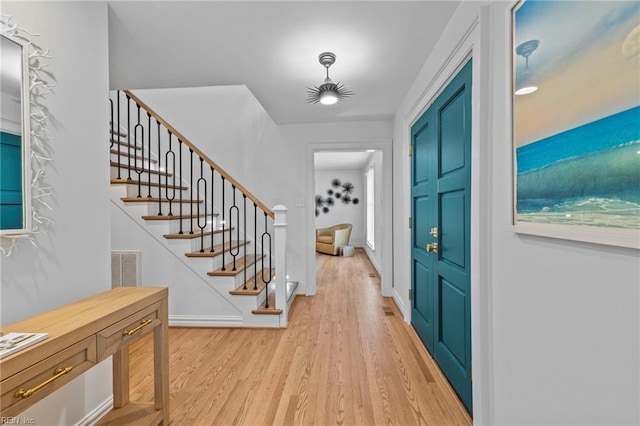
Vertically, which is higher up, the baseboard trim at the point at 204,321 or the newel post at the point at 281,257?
the newel post at the point at 281,257

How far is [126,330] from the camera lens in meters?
1.26

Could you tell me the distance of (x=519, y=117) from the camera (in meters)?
1.09

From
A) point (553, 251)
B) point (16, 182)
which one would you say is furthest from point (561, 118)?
point (16, 182)

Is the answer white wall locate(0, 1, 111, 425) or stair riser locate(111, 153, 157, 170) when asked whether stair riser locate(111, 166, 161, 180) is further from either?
white wall locate(0, 1, 111, 425)

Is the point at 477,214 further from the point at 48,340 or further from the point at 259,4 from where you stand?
the point at 48,340

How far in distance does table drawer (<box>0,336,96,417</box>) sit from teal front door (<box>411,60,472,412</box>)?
1.80 meters

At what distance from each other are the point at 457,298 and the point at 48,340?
1.96 m

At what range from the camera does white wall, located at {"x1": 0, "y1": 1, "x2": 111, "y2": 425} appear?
1.20m

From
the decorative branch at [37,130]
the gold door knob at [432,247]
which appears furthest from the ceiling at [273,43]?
the gold door knob at [432,247]

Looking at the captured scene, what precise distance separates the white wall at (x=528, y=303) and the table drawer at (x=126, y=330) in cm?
165

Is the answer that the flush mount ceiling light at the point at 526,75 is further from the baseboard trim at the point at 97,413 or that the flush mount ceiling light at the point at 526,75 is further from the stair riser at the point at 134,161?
the stair riser at the point at 134,161

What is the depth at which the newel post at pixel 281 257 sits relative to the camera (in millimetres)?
2832

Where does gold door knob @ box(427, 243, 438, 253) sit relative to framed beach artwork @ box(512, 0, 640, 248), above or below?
below

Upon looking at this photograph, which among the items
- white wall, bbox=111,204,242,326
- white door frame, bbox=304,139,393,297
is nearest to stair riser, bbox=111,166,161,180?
white wall, bbox=111,204,242,326
